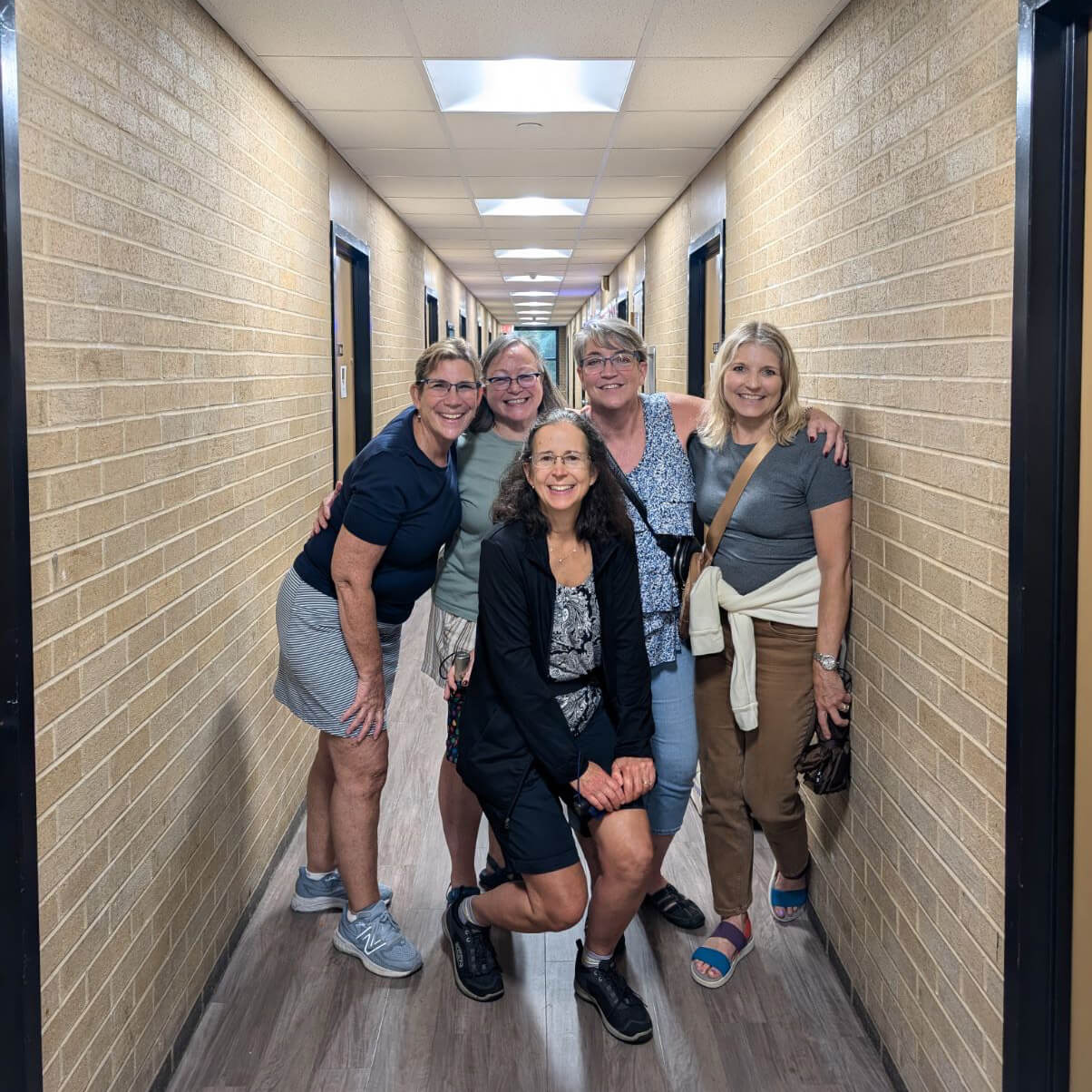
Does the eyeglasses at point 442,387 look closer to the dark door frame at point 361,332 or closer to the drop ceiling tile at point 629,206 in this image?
the dark door frame at point 361,332

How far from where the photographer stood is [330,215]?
17.1 ft

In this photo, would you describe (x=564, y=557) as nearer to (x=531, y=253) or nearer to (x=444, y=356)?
(x=444, y=356)

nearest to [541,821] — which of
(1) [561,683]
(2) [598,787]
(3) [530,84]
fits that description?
(2) [598,787]

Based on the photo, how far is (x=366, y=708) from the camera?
3.05 m

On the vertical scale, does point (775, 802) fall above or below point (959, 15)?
below

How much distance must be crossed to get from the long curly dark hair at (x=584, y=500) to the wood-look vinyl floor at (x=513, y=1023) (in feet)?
4.00

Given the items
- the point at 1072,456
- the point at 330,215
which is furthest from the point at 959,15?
the point at 330,215

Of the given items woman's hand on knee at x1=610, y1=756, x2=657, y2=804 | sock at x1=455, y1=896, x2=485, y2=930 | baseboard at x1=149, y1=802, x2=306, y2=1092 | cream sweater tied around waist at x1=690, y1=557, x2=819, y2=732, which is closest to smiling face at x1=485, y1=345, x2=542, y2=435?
cream sweater tied around waist at x1=690, y1=557, x2=819, y2=732

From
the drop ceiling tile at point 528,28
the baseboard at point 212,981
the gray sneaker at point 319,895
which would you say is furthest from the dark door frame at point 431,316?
the gray sneaker at point 319,895

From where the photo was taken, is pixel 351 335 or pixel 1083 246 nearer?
pixel 1083 246

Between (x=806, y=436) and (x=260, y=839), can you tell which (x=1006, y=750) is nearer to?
(x=806, y=436)

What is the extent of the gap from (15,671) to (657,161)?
14.9 feet

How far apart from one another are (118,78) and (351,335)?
3.99m

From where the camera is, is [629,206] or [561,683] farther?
[629,206]
